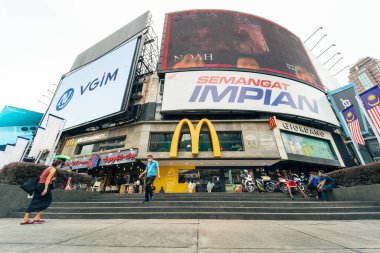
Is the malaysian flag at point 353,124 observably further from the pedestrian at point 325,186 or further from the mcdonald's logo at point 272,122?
the pedestrian at point 325,186

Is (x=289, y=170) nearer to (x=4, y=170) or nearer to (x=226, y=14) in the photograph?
(x=4, y=170)

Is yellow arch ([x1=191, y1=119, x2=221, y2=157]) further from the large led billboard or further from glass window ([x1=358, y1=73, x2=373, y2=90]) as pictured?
glass window ([x1=358, y1=73, x2=373, y2=90])

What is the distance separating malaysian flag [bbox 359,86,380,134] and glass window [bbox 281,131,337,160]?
7.33 m

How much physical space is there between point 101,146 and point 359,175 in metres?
21.9

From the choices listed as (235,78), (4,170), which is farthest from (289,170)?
(4,170)

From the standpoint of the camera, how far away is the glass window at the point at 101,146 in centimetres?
1904

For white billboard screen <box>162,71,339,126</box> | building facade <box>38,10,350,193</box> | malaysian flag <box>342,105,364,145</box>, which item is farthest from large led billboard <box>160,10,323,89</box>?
malaysian flag <box>342,105,364,145</box>

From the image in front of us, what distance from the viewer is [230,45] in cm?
2238

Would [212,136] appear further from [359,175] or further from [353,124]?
[353,124]

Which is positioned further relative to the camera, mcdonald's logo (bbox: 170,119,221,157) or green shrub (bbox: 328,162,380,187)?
mcdonald's logo (bbox: 170,119,221,157)

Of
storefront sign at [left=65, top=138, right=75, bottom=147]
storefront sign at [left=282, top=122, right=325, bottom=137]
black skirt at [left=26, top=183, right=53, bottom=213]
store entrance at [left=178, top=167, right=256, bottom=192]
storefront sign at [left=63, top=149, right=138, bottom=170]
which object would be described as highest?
storefront sign at [left=282, top=122, right=325, bottom=137]

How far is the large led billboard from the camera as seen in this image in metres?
21.0

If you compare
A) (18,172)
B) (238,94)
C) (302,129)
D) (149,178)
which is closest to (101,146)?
(18,172)

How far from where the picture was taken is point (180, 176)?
675 inches
